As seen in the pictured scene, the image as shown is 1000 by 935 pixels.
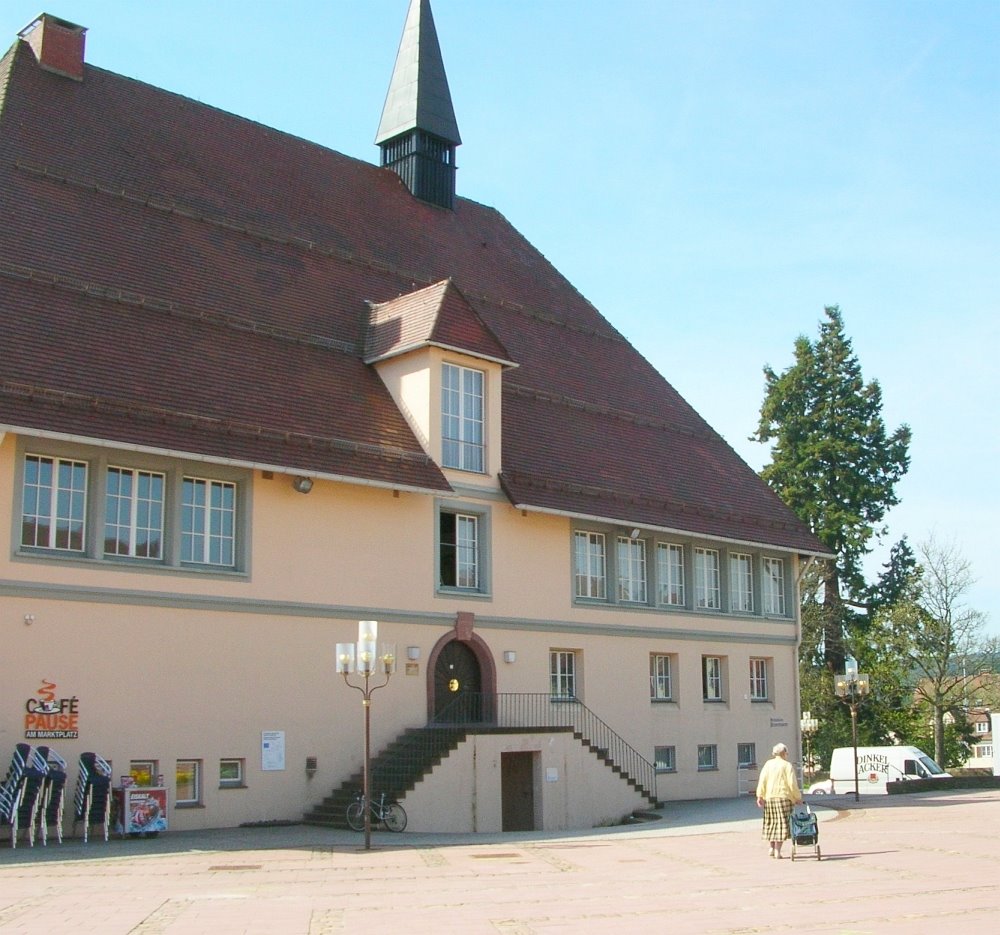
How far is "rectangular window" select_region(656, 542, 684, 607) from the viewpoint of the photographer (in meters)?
31.0

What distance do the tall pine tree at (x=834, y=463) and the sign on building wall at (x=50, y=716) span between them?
38271 millimetres

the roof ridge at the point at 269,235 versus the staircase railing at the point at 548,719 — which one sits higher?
the roof ridge at the point at 269,235

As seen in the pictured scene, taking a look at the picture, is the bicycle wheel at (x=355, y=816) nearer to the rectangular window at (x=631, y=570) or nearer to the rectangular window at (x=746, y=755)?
the rectangular window at (x=631, y=570)

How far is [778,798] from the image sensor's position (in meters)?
17.8

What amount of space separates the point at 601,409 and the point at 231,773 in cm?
1351

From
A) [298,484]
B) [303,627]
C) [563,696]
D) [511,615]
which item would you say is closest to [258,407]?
[298,484]

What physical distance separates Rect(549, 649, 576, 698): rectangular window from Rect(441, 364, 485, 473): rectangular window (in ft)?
15.5

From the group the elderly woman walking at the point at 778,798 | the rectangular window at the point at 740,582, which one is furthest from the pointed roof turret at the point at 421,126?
the elderly woman walking at the point at 778,798

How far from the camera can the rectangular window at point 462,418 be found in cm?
2603

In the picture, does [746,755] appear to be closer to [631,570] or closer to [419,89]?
[631,570]

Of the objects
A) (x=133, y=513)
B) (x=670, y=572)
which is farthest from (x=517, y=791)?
(x=133, y=513)

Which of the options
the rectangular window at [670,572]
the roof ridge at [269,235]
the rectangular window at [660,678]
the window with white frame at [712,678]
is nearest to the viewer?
the roof ridge at [269,235]

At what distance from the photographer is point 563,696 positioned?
28469mm

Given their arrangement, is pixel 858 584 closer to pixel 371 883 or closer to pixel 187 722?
pixel 187 722
